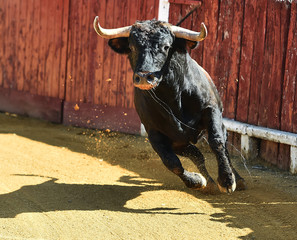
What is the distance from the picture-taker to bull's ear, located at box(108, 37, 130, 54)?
5.66 metres

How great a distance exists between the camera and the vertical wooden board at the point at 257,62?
7453 mm

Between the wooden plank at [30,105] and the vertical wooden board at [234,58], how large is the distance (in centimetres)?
363

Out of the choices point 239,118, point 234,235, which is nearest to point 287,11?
point 239,118

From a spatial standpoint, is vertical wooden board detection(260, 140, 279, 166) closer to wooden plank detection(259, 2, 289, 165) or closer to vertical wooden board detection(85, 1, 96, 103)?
wooden plank detection(259, 2, 289, 165)

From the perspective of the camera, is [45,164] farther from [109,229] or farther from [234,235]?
[234,235]

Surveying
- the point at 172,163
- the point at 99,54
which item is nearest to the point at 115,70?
the point at 99,54

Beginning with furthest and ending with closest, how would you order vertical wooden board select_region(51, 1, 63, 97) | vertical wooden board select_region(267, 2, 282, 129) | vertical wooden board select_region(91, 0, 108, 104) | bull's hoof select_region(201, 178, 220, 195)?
1. vertical wooden board select_region(51, 1, 63, 97)
2. vertical wooden board select_region(91, 0, 108, 104)
3. vertical wooden board select_region(267, 2, 282, 129)
4. bull's hoof select_region(201, 178, 220, 195)

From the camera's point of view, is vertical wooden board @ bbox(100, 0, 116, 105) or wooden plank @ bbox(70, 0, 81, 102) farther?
wooden plank @ bbox(70, 0, 81, 102)

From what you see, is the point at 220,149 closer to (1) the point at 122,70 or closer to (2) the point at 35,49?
(1) the point at 122,70

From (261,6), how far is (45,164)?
3552 mm

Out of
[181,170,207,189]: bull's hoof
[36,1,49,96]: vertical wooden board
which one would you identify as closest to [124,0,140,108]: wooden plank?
[36,1,49,96]: vertical wooden board

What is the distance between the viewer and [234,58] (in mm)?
7938

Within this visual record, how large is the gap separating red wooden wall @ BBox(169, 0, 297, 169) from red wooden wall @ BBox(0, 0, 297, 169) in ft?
0.04

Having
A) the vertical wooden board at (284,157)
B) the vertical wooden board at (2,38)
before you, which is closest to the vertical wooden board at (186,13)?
the vertical wooden board at (284,157)
